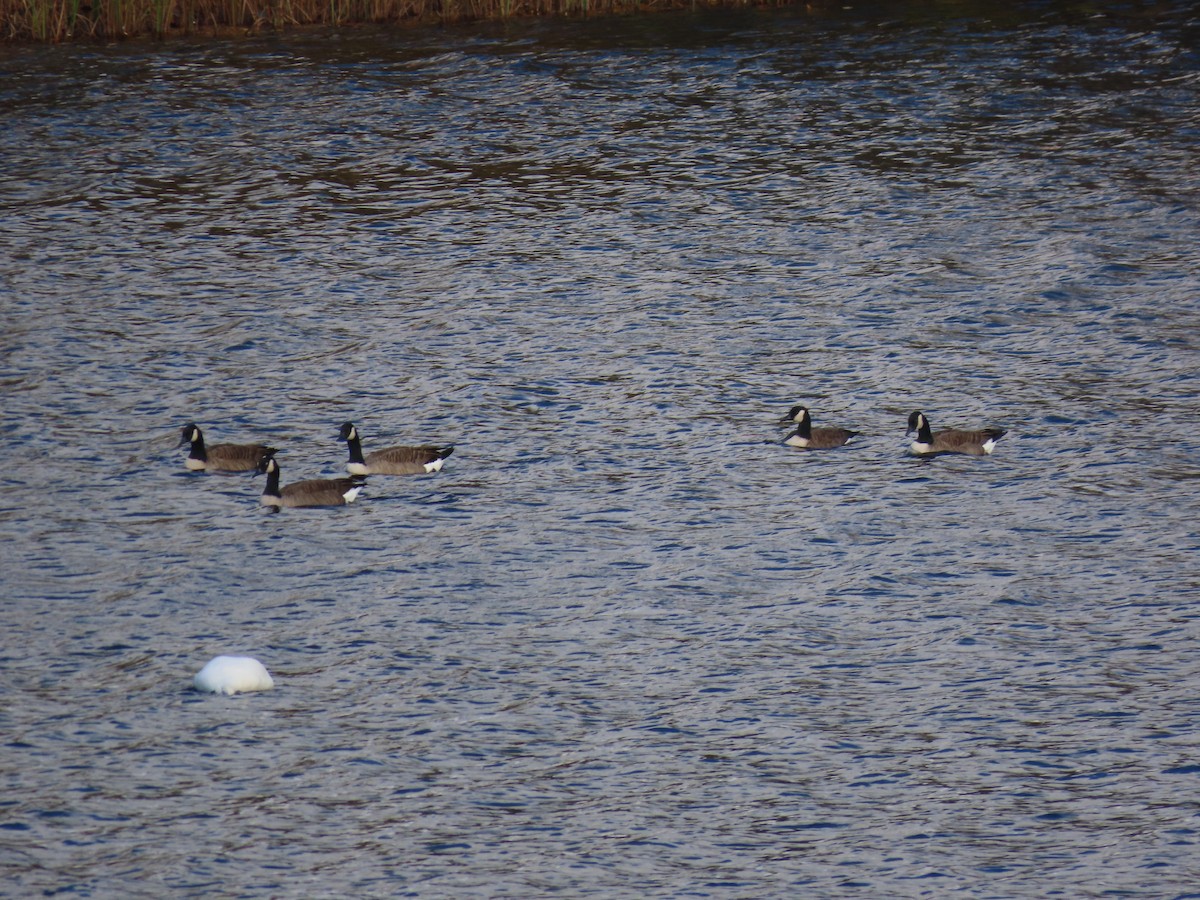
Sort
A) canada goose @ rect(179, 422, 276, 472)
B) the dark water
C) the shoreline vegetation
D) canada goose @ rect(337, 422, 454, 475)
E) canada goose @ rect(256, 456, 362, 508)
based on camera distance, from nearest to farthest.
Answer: the dark water → canada goose @ rect(256, 456, 362, 508) → canada goose @ rect(337, 422, 454, 475) → canada goose @ rect(179, 422, 276, 472) → the shoreline vegetation

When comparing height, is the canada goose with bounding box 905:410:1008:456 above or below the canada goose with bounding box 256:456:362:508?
above

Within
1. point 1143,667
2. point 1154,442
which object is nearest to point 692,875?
point 1143,667

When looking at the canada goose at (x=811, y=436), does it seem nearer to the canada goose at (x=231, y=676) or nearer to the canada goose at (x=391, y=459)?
the canada goose at (x=391, y=459)

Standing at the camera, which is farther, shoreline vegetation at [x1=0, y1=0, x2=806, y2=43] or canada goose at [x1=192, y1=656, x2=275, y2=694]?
shoreline vegetation at [x1=0, y1=0, x2=806, y2=43]

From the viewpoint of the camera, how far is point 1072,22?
3578cm

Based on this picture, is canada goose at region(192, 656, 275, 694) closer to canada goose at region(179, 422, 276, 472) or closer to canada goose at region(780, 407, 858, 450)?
canada goose at region(179, 422, 276, 472)

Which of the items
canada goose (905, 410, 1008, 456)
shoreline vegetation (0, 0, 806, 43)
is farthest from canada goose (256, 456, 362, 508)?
shoreline vegetation (0, 0, 806, 43)

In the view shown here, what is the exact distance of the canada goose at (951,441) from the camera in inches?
658

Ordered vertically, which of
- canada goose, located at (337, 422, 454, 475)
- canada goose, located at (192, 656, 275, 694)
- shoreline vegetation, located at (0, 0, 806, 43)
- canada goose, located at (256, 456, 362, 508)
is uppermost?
shoreline vegetation, located at (0, 0, 806, 43)

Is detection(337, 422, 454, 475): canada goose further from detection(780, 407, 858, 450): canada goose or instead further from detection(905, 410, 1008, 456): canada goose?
detection(905, 410, 1008, 456): canada goose

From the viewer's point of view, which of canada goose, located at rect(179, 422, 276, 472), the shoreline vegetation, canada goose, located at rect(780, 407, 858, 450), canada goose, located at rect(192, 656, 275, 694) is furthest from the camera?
the shoreline vegetation

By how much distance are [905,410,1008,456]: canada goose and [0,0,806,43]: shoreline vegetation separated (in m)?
22.2

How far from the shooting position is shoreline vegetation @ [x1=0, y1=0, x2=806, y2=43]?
34.6m

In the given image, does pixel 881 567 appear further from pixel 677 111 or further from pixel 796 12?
pixel 796 12
